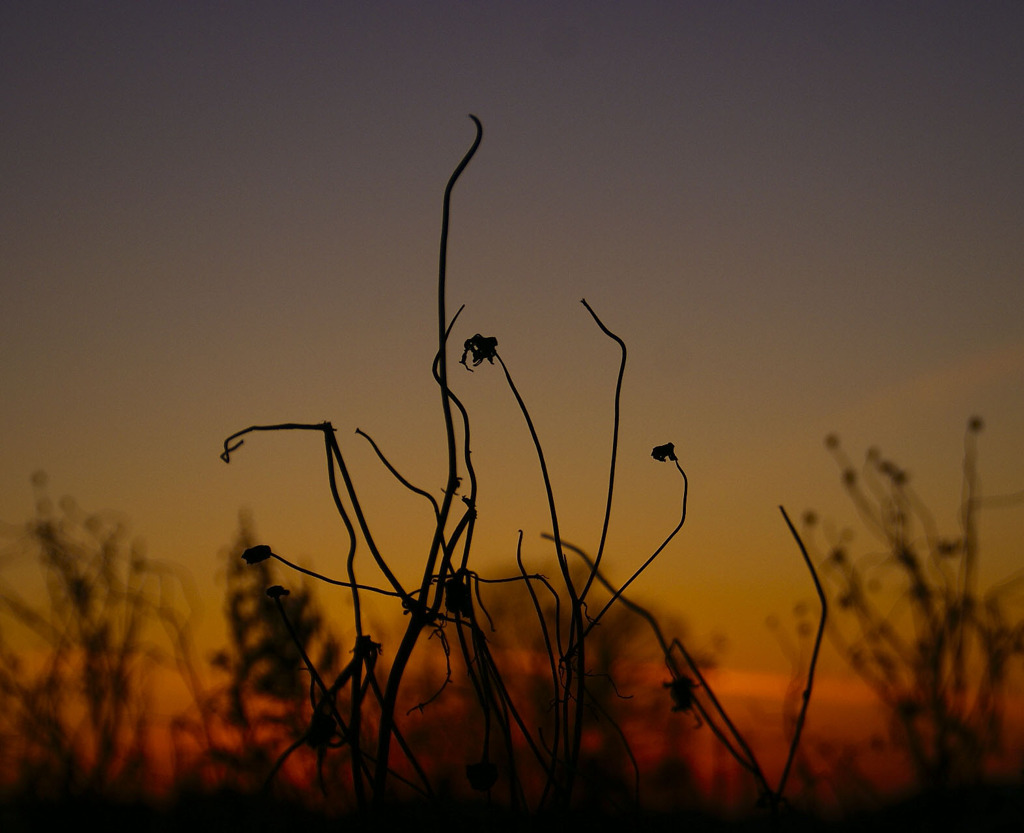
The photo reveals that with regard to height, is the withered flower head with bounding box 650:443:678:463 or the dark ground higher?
the withered flower head with bounding box 650:443:678:463

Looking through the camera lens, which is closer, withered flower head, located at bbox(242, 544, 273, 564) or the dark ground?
withered flower head, located at bbox(242, 544, 273, 564)

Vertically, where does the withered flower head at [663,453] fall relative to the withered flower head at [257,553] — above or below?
above

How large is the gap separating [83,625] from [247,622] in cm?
1083

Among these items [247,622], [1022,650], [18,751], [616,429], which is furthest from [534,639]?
[616,429]

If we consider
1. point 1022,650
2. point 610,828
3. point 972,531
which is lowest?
point 610,828

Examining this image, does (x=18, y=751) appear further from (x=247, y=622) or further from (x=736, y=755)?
(x=247, y=622)

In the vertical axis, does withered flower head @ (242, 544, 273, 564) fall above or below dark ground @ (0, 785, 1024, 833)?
above

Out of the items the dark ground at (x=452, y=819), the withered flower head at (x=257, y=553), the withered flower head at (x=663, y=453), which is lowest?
the dark ground at (x=452, y=819)

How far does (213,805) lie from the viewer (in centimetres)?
362

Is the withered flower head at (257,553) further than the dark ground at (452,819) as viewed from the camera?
No

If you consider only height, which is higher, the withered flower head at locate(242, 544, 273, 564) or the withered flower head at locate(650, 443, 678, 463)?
the withered flower head at locate(650, 443, 678, 463)

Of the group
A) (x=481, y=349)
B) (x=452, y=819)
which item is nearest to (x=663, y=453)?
(x=481, y=349)

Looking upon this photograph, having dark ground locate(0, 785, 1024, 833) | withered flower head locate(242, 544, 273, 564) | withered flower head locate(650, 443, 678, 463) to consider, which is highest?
withered flower head locate(650, 443, 678, 463)

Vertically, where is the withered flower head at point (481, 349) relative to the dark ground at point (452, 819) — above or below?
above
